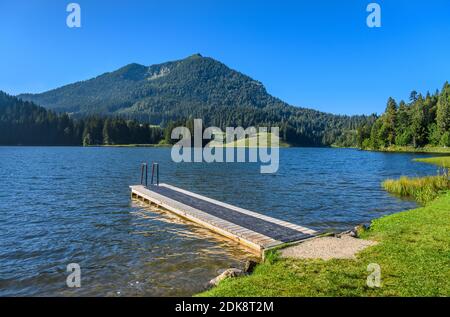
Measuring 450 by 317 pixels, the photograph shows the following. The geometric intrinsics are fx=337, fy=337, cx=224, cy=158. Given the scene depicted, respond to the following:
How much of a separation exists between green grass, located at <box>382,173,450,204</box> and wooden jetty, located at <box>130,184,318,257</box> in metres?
19.0

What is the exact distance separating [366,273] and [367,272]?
112 millimetres

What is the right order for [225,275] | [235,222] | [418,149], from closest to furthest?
[225,275]
[235,222]
[418,149]

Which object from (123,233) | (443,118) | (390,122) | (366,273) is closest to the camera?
(366,273)

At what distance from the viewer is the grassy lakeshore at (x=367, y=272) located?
1029 centimetres

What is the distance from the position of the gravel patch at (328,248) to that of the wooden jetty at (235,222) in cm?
111

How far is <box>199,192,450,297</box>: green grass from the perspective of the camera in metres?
A: 10.3

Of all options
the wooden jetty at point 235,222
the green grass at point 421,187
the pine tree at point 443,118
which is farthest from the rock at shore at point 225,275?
the pine tree at point 443,118

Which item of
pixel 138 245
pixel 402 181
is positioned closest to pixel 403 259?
pixel 138 245

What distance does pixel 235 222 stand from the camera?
68.7ft

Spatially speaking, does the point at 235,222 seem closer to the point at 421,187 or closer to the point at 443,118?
the point at 421,187

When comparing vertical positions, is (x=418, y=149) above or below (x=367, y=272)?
above

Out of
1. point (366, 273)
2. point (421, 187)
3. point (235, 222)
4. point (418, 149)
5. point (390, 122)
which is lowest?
point (235, 222)

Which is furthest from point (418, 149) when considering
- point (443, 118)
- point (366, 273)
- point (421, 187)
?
point (366, 273)

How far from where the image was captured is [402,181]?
37125 millimetres
